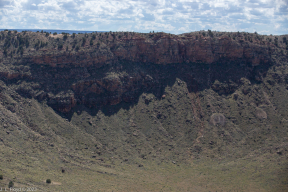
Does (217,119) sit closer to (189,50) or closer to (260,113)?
(260,113)

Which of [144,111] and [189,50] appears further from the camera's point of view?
[189,50]

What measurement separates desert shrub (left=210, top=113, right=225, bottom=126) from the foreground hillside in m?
0.29

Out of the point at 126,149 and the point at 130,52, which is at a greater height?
the point at 130,52

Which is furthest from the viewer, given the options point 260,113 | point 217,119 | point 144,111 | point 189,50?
point 189,50

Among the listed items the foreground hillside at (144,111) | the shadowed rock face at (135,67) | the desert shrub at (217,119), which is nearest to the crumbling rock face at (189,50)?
the shadowed rock face at (135,67)

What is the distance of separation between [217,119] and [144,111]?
866 inches

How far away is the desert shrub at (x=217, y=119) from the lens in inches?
3223

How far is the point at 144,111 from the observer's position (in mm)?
85125

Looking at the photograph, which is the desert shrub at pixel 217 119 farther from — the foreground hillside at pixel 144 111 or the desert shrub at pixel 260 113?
the desert shrub at pixel 260 113

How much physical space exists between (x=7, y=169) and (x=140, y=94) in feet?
160

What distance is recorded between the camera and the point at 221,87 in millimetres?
91625

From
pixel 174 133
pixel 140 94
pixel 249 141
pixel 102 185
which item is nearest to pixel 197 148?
pixel 174 133

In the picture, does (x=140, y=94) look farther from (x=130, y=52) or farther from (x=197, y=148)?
(x=197, y=148)

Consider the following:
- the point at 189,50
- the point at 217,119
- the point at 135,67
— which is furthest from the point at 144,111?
the point at 189,50
